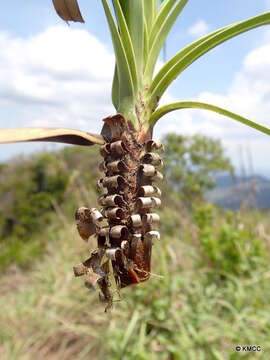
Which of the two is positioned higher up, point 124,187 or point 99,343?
point 124,187

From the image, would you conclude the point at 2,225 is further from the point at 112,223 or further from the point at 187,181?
the point at 112,223

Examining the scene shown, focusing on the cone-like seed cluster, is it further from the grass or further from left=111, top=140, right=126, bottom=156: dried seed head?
the grass

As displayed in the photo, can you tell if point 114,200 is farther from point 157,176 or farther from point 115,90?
point 115,90

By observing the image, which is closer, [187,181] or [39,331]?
[39,331]

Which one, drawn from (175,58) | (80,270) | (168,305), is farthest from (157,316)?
(175,58)

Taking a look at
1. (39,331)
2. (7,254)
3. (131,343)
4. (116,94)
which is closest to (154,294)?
(131,343)

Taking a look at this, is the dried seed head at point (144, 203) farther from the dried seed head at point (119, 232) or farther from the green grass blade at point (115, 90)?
the green grass blade at point (115, 90)
